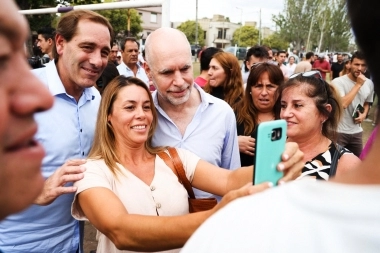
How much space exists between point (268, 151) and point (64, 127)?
4.73ft

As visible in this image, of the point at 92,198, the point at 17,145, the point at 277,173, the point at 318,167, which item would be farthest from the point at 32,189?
the point at 318,167

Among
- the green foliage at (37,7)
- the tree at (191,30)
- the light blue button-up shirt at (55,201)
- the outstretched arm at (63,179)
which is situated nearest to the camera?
the outstretched arm at (63,179)

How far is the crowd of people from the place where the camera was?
0.65 metres

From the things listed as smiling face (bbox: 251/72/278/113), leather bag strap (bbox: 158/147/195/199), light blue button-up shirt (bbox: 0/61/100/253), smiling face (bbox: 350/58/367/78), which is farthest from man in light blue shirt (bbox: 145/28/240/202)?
smiling face (bbox: 350/58/367/78)

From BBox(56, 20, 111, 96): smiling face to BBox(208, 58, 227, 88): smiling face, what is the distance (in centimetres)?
214

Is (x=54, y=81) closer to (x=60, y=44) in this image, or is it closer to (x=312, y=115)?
(x=60, y=44)

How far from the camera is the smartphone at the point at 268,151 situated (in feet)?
4.08

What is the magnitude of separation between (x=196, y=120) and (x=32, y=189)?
182 centimetres

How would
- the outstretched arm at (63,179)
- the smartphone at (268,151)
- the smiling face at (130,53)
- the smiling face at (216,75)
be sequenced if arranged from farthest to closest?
the smiling face at (130,53)
the smiling face at (216,75)
the outstretched arm at (63,179)
the smartphone at (268,151)

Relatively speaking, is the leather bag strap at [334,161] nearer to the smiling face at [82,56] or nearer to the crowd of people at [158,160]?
the crowd of people at [158,160]

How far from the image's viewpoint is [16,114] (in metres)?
0.69

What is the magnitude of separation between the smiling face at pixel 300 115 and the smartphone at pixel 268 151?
3.87ft

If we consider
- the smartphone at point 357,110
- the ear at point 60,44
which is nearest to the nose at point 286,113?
the ear at point 60,44

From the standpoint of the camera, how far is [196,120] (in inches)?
100.0
